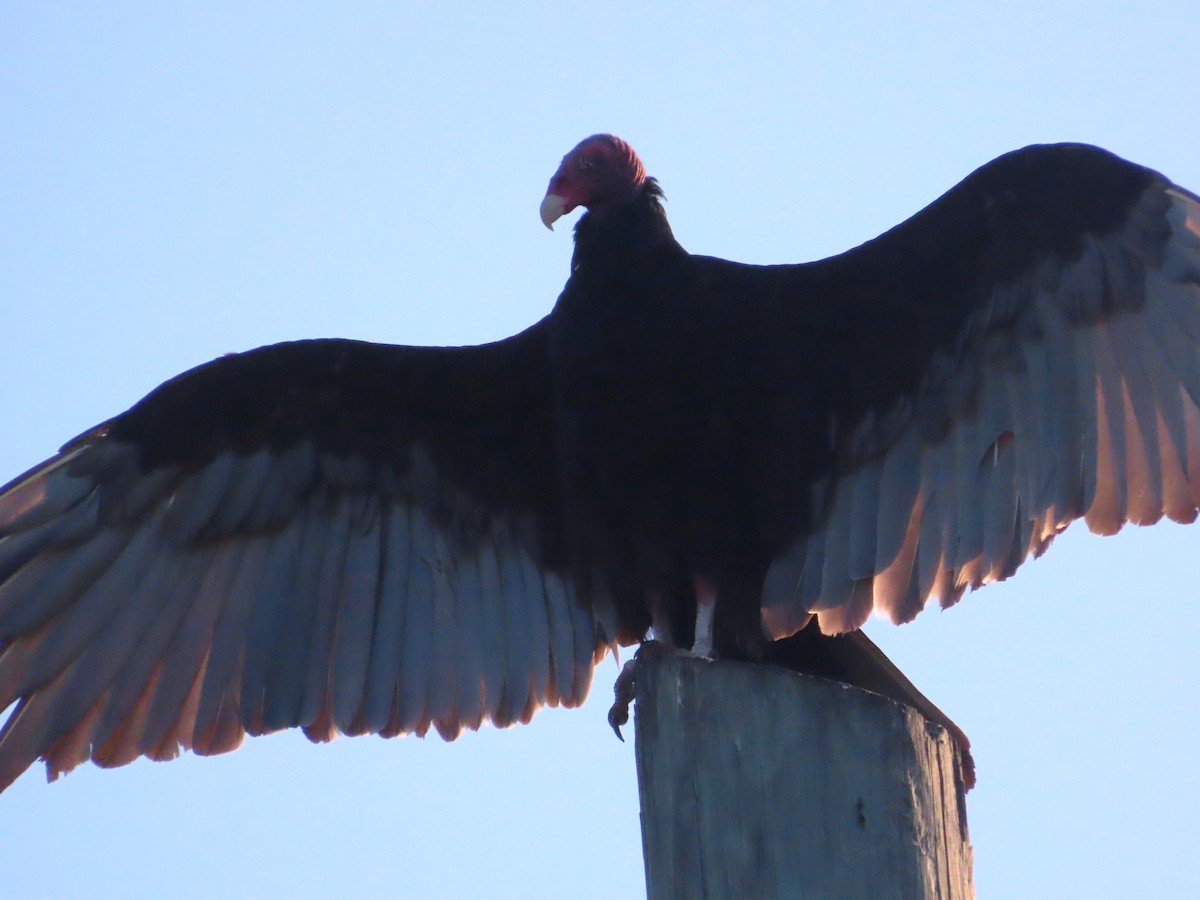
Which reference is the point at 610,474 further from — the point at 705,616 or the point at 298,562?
the point at 298,562

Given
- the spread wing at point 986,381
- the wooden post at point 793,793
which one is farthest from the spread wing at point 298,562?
the wooden post at point 793,793

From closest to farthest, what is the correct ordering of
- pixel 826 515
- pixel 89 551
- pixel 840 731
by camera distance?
pixel 840 731
pixel 826 515
pixel 89 551

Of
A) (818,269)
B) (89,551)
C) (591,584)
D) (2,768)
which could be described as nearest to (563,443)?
(591,584)

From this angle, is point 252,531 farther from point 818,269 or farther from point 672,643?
point 818,269

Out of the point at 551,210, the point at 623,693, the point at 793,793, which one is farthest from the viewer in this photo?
the point at 551,210

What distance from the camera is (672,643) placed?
448 centimetres

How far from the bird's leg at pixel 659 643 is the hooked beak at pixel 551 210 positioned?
3.36 feet

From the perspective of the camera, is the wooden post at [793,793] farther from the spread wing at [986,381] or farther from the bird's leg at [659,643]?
the spread wing at [986,381]

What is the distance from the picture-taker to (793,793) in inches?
117

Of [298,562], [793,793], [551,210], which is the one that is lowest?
[793,793]

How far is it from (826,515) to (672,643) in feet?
1.70

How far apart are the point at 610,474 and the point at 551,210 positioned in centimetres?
77

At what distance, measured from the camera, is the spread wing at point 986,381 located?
160 inches

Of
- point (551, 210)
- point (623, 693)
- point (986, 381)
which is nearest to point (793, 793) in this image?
point (623, 693)
